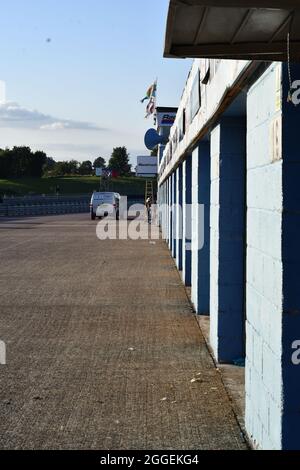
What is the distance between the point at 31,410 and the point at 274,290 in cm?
282

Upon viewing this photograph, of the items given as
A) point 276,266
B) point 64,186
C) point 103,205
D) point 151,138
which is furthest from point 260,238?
point 64,186

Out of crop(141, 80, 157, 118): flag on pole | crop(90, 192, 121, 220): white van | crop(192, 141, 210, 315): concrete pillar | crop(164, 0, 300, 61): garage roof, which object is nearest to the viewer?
crop(164, 0, 300, 61): garage roof

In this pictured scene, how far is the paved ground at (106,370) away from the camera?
6.01 m

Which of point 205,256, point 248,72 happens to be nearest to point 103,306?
point 205,256

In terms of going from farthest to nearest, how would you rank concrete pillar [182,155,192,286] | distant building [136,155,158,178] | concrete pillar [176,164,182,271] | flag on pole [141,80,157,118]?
1. distant building [136,155,158,178]
2. flag on pole [141,80,157,118]
3. concrete pillar [176,164,182,271]
4. concrete pillar [182,155,192,286]

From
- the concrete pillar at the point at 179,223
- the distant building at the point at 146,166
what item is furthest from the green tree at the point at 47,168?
the concrete pillar at the point at 179,223

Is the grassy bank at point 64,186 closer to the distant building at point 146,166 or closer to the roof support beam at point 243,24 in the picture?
the distant building at point 146,166

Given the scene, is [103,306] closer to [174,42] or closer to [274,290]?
[274,290]

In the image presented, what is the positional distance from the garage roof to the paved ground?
2972 mm

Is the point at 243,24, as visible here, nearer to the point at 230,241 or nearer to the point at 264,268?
the point at 264,268

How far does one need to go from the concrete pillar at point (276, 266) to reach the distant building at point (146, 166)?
66.9 meters

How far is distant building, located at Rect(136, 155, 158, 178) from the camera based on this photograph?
2908 inches

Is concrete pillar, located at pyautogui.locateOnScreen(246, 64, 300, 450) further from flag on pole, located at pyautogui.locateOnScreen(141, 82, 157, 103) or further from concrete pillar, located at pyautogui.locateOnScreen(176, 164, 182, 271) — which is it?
flag on pole, located at pyautogui.locateOnScreen(141, 82, 157, 103)

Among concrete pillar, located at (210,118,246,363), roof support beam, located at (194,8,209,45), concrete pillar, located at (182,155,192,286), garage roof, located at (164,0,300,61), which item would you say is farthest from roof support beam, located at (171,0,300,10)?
concrete pillar, located at (182,155,192,286)
